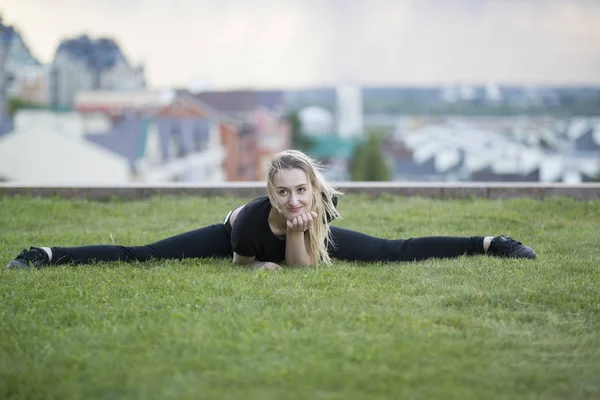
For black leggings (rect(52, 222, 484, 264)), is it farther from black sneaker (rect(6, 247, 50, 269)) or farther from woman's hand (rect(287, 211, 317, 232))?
woman's hand (rect(287, 211, 317, 232))

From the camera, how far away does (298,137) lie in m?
103

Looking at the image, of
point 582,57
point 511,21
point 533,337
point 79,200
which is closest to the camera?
point 533,337

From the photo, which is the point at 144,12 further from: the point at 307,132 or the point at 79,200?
the point at 79,200

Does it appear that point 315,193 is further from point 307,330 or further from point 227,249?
point 307,330

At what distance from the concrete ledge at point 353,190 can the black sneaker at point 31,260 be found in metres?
3.77

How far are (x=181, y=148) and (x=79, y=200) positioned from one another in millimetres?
50081

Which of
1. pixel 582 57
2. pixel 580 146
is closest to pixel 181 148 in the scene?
pixel 582 57

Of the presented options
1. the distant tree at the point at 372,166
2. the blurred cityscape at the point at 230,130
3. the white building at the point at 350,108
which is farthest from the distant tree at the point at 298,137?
the distant tree at the point at 372,166

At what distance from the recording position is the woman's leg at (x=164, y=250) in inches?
196

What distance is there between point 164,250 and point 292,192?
1.16m

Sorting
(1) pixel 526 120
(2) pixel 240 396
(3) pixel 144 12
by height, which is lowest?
(2) pixel 240 396

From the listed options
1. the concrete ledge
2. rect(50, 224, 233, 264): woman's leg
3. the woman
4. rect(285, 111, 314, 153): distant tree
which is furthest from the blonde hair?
rect(285, 111, 314, 153): distant tree

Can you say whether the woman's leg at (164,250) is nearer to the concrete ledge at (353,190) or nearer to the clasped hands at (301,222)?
the clasped hands at (301,222)

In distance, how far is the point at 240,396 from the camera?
2551 mm
